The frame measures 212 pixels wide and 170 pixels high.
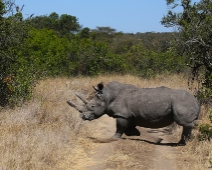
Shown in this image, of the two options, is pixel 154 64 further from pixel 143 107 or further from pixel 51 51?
pixel 143 107

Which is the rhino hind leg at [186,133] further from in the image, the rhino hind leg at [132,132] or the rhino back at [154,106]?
the rhino hind leg at [132,132]

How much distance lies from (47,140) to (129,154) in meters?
1.64

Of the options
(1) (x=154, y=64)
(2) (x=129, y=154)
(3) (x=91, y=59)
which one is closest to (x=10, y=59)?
(2) (x=129, y=154)

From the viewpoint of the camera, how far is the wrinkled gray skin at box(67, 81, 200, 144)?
28.5 feet

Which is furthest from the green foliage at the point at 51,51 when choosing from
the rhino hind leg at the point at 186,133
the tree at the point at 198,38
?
the rhino hind leg at the point at 186,133

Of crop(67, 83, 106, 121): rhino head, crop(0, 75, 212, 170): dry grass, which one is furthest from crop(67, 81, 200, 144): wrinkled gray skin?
crop(0, 75, 212, 170): dry grass

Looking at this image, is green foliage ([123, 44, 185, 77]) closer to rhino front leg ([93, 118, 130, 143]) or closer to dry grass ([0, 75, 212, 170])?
dry grass ([0, 75, 212, 170])

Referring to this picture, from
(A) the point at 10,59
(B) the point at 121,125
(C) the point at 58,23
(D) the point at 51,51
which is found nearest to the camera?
(B) the point at 121,125

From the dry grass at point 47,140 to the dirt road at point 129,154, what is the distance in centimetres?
6

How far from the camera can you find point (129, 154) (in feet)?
25.4

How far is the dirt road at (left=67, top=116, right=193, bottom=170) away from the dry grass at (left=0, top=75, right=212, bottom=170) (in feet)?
0.19

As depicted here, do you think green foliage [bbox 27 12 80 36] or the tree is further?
green foliage [bbox 27 12 80 36]

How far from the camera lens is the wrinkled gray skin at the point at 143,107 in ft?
28.5

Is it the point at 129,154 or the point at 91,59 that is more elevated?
the point at 91,59
